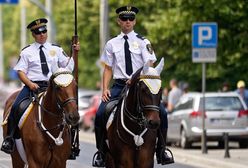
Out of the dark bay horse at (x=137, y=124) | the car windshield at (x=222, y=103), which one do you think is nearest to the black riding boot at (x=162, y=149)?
the dark bay horse at (x=137, y=124)

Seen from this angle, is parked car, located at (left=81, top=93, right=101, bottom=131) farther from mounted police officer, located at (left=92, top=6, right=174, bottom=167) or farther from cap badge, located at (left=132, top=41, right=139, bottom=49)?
cap badge, located at (left=132, top=41, right=139, bottom=49)

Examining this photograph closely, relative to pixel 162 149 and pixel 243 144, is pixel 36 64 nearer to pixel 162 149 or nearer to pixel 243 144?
pixel 162 149

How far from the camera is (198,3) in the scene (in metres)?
33.8

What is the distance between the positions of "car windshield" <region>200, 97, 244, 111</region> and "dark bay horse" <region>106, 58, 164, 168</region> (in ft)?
52.7

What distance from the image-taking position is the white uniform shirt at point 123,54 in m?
15.0

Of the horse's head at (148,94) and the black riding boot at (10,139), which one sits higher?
the horse's head at (148,94)

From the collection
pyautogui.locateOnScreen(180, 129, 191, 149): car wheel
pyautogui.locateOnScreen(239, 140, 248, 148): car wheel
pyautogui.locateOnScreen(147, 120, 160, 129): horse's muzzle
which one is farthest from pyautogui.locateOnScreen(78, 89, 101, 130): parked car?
pyautogui.locateOnScreen(147, 120, 160, 129): horse's muzzle

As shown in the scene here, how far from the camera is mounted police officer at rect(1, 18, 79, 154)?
15727 millimetres

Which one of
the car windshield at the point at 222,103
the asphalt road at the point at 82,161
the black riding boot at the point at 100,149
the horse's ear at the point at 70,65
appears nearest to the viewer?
the horse's ear at the point at 70,65

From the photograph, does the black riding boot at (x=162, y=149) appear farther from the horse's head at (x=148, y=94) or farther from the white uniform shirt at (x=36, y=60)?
the white uniform shirt at (x=36, y=60)

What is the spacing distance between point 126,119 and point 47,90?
47.0 inches

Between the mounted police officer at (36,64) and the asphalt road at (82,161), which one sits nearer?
Result: the mounted police officer at (36,64)

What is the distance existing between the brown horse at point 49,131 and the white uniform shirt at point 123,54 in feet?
3.01

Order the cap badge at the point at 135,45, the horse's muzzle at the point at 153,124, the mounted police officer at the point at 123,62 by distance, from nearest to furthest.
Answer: the horse's muzzle at the point at 153,124 < the mounted police officer at the point at 123,62 < the cap badge at the point at 135,45
